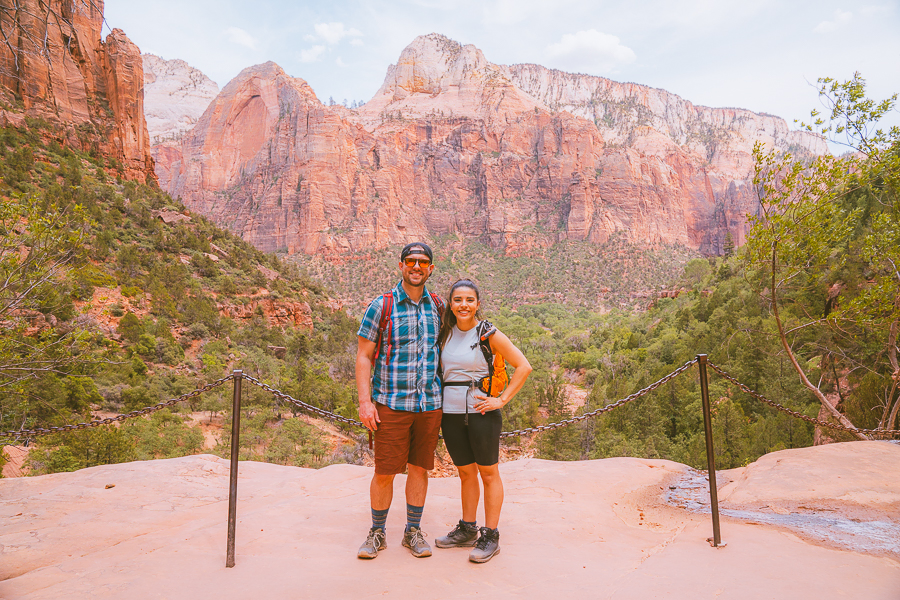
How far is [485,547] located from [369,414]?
118 cm

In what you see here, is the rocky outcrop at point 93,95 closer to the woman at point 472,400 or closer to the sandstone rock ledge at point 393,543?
the sandstone rock ledge at point 393,543

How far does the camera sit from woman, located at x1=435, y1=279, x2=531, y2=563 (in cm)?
304

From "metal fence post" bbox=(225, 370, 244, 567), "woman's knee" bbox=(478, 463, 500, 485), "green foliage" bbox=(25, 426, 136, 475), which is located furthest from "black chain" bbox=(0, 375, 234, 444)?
"green foliage" bbox=(25, 426, 136, 475)

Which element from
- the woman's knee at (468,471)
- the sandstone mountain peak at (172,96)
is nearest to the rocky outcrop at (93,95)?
the woman's knee at (468,471)

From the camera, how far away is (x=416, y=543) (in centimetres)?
315

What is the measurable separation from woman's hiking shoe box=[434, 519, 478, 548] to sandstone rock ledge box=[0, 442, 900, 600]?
6 cm

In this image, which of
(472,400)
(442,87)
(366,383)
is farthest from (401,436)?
(442,87)

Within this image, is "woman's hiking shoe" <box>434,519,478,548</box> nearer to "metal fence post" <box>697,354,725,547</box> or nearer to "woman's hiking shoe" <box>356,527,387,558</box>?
"woman's hiking shoe" <box>356,527,387,558</box>

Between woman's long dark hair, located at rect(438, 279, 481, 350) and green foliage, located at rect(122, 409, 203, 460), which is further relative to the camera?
green foliage, located at rect(122, 409, 203, 460)

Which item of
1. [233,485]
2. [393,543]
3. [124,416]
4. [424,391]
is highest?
[424,391]

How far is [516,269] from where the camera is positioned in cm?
7256

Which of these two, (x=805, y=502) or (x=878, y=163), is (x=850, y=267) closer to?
(x=878, y=163)

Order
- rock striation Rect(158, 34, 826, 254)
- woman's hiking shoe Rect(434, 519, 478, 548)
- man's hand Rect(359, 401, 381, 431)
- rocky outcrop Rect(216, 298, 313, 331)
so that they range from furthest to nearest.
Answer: rock striation Rect(158, 34, 826, 254) → rocky outcrop Rect(216, 298, 313, 331) → woman's hiking shoe Rect(434, 519, 478, 548) → man's hand Rect(359, 401, 381, 431)

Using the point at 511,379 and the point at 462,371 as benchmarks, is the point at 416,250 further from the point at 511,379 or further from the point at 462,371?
the point at 511,379
